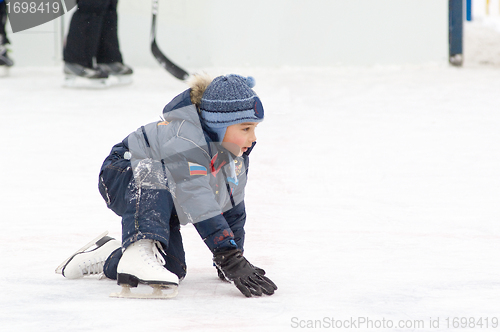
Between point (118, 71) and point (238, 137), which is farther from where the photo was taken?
point (118, 71)

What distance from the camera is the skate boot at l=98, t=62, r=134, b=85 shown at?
4051 millimetres

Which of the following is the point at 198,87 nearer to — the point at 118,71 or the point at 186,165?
the point at 186,165

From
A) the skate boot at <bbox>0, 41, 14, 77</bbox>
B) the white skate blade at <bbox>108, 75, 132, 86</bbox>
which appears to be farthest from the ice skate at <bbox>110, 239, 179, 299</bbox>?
the skate boot at <bbox>0, 41, 14, 77</bbox>

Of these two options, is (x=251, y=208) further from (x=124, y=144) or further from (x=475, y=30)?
(x=475, y=30)

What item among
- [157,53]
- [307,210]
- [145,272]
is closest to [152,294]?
[145,272]

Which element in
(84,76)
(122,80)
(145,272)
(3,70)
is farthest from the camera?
(3,70)

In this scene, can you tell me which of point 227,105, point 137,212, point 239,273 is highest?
point 227,105

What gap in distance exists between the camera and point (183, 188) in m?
1.21

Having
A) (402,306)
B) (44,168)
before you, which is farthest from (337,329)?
(44,168)

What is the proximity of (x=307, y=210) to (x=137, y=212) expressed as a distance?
0.84m

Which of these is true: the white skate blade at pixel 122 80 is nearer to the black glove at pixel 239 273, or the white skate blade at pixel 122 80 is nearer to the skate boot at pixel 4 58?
the skate boot at pixel 4 58

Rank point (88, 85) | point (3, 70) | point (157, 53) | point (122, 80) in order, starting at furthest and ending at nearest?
point (157, 53) < point (3, 70) < point (122, 80) < point (88, 85)

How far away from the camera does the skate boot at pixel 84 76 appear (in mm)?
3885

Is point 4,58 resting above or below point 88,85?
above
